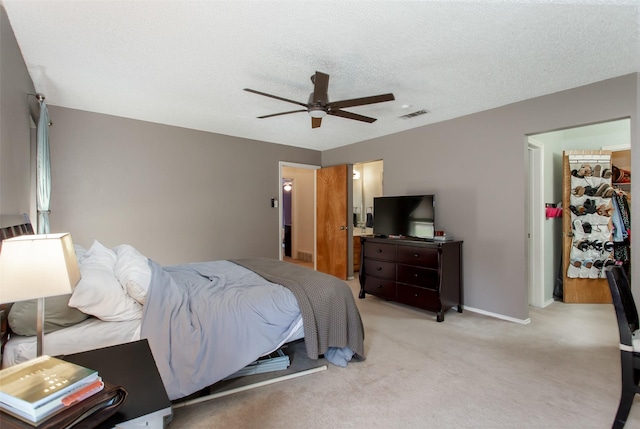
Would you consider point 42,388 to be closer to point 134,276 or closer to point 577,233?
point 134,276

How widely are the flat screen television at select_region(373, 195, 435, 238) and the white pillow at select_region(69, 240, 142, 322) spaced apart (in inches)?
125

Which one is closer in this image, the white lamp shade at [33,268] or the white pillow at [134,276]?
the white lamp shade at [33,268]

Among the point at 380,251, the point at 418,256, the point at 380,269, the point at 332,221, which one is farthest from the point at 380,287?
the point at 332,221

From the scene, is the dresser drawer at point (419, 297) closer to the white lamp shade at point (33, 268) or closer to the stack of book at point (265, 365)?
the stack of book at point (265, 365)

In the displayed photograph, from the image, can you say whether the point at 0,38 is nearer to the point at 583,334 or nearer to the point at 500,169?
the point at 500,169

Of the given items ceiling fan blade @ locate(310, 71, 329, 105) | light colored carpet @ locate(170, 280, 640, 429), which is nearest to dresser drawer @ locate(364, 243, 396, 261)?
light colored carpet @ locate(170, 280, 640, 429)

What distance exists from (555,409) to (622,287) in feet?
2.87

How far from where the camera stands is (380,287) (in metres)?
4.12

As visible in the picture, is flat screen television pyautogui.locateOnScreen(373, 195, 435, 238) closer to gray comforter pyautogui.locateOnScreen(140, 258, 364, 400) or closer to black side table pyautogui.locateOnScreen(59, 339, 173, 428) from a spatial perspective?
gray comforter pyautogui.locateOnScreen(140, 258, 364, 400)

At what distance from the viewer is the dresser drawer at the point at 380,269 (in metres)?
3.96

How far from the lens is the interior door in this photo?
17.6ft

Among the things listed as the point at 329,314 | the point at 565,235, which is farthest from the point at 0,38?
the point at 565,235

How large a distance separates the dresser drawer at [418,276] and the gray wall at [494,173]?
635 millimetres

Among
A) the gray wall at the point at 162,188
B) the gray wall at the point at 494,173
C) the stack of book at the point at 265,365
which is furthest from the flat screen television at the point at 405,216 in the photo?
the stack of book at the point at 265,365
